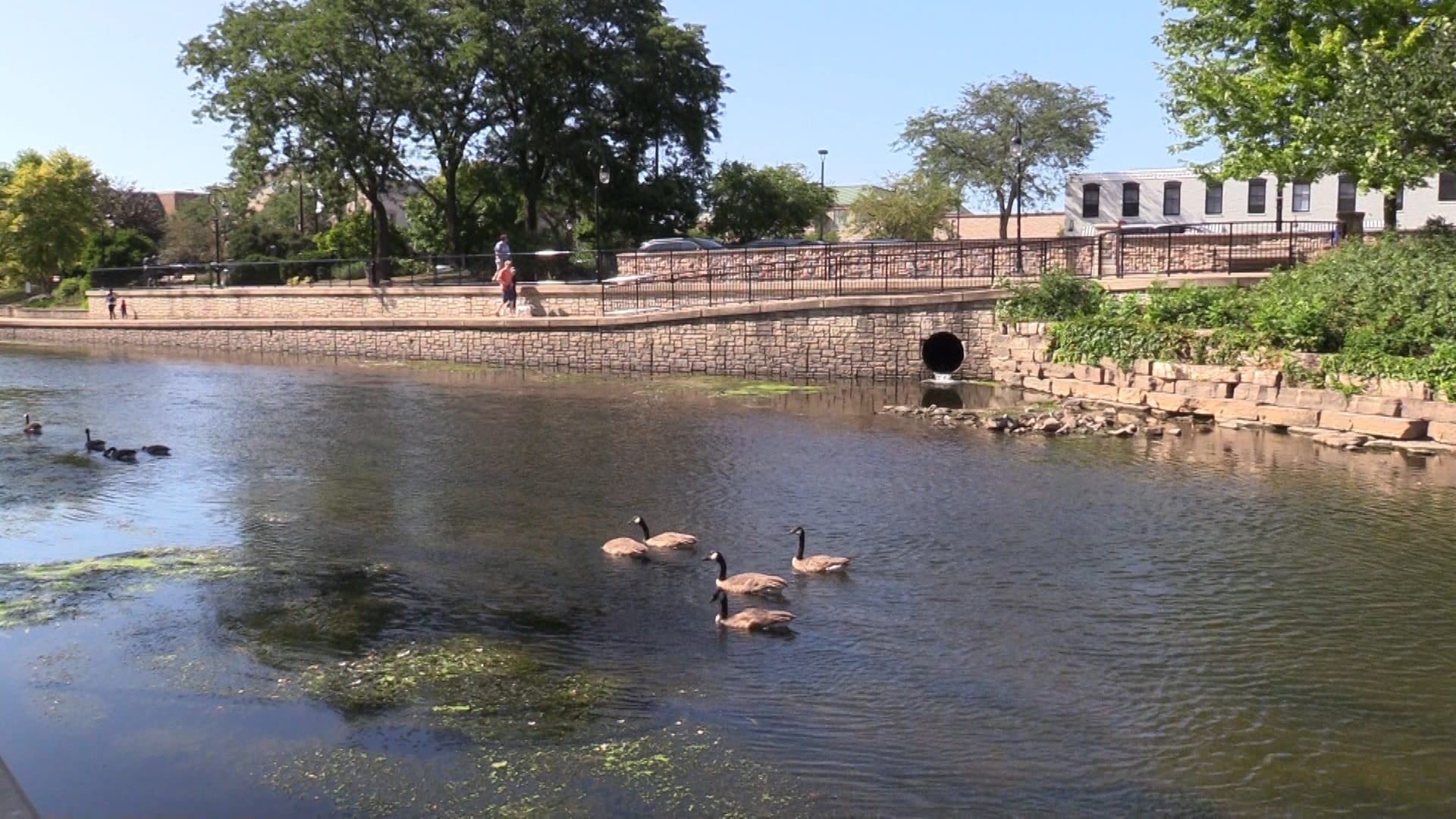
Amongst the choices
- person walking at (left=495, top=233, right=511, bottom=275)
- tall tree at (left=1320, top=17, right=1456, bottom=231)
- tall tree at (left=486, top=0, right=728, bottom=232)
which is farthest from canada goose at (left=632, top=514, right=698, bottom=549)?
tall tree at (left=486, top=0, right=728, bottom=232)

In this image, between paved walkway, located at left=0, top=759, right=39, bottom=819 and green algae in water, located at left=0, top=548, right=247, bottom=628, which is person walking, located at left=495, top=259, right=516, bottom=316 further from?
paved walkway, located at left=0, top=759, right=39, bottom=819

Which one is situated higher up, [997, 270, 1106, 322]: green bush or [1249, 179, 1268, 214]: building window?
[1249, 179, 1268, 214]: building window

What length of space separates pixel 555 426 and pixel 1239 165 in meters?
17.5

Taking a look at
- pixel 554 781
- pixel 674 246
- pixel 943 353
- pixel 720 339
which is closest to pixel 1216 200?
pixel 674 246

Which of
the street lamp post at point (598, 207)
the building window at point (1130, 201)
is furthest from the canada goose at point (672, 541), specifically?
the building window at point (1130, 201)

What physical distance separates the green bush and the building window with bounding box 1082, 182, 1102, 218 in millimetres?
30926

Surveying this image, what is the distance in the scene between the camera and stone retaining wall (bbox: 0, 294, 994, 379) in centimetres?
3030

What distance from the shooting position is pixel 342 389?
3080cm

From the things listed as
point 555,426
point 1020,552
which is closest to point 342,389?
point 555,426

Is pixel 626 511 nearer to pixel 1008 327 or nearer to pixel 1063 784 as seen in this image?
pixel 1063 784

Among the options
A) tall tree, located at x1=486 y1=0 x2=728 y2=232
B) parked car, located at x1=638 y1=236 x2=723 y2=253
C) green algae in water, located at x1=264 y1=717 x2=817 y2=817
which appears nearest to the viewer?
green algae in water, located at x1=264 y1=717 x2=817 y2=817

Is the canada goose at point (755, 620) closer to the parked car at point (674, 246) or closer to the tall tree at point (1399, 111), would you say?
the tall tree at point (1399, 111)

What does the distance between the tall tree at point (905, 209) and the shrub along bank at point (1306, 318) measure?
30344 mm

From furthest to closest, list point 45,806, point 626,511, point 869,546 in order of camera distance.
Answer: point 626,511, point 869,546, point 45,806
